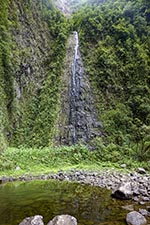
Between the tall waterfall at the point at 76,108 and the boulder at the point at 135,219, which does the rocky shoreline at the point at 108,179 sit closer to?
the boulder at the point at 135,219

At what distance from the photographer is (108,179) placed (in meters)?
15.1

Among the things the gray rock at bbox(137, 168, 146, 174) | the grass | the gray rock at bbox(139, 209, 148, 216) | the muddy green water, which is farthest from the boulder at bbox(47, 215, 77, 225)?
the grass

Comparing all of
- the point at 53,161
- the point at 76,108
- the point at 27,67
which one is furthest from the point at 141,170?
the point at 27,67

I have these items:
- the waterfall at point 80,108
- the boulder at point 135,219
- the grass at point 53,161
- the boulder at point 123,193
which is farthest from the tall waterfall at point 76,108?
the boulder at point 135,219

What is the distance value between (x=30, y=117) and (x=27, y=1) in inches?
520

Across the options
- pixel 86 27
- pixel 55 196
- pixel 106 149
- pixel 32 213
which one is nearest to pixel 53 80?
pixel 86 27

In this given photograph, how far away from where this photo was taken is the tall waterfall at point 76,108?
2328 centimetres

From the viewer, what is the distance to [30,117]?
1010 inches

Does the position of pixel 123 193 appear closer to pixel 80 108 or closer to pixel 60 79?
pixel 80 108

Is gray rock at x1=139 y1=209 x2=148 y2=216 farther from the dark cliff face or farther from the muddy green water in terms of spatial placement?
the dark cliff face

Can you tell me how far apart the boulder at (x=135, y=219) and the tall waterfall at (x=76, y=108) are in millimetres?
13987

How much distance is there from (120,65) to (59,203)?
64.2 ft

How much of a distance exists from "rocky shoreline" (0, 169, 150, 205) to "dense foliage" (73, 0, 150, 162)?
12.0ft

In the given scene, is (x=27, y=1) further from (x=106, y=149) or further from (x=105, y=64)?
(x=106, y=149)
